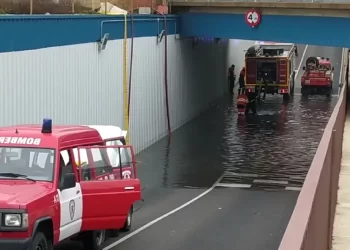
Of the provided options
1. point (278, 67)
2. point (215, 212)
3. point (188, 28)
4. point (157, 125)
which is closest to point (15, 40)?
point (215, 212)

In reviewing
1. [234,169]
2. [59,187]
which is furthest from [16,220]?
[234,169]

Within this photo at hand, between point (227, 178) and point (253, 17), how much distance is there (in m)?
14.9

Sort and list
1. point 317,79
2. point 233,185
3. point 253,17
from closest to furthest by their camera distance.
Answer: point 233,185 < point 253,17 < point 317,79

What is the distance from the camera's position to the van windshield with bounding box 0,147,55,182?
11594 mm

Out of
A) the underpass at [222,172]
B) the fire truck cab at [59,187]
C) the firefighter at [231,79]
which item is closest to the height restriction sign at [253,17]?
the underpass at [222,172]

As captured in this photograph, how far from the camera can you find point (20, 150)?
11.9 m

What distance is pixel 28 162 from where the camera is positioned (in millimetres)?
11805

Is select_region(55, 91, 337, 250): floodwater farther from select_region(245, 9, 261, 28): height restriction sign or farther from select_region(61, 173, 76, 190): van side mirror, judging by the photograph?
select_region(245, 9, 261, 28): height restriction sign

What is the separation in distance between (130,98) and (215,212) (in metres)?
11.2

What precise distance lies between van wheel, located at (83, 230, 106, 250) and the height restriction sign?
26262mm

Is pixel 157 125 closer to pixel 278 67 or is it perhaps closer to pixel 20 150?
pixel 278 67

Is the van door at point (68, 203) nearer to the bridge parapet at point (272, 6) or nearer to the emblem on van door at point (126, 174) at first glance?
the emblem on van door at point (126, 174)

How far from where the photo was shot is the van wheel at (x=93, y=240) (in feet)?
43.1

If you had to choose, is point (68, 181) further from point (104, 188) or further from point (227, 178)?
point (227, 178)
